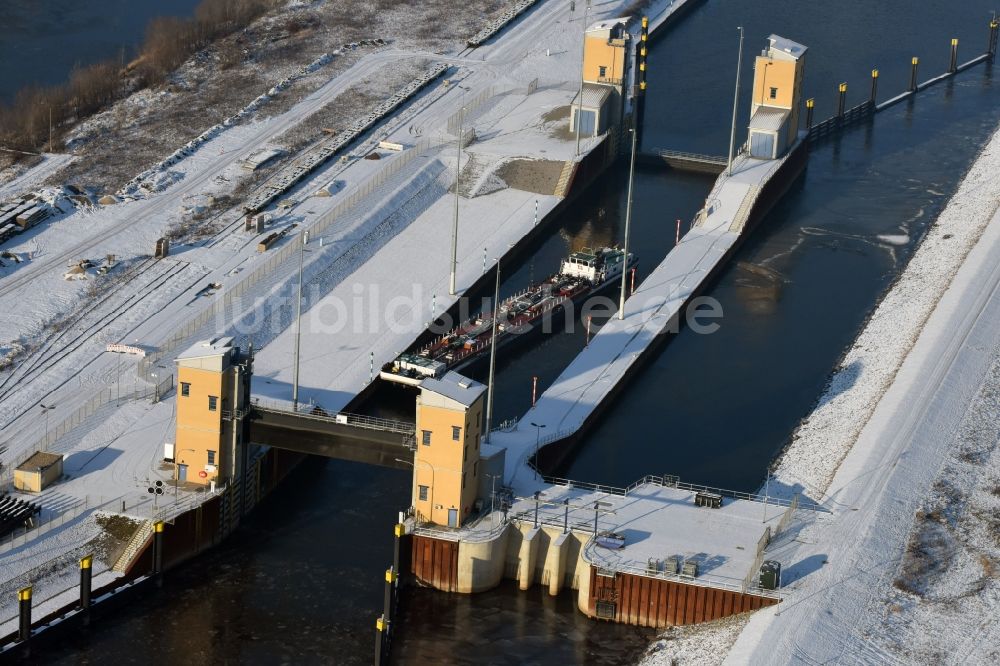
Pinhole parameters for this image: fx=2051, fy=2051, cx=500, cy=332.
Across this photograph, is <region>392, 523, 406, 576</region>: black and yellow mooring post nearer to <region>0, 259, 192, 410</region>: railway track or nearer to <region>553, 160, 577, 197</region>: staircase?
<region>0, 259, 192, 410</region>: railway track

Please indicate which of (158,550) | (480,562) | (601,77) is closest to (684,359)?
(480,562)

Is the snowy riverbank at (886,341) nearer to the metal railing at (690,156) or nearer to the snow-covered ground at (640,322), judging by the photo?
the snow-covered ground at (640,322)

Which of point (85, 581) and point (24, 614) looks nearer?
point (24, 614)

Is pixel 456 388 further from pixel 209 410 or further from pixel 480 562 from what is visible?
pixel 209 410

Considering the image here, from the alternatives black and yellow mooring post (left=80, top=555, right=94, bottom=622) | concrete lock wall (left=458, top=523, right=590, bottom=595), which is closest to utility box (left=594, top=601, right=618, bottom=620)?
concrete lock wall (left=458, top=523, right=590, bottom=595)

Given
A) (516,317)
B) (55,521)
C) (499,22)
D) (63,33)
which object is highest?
(499,22)
